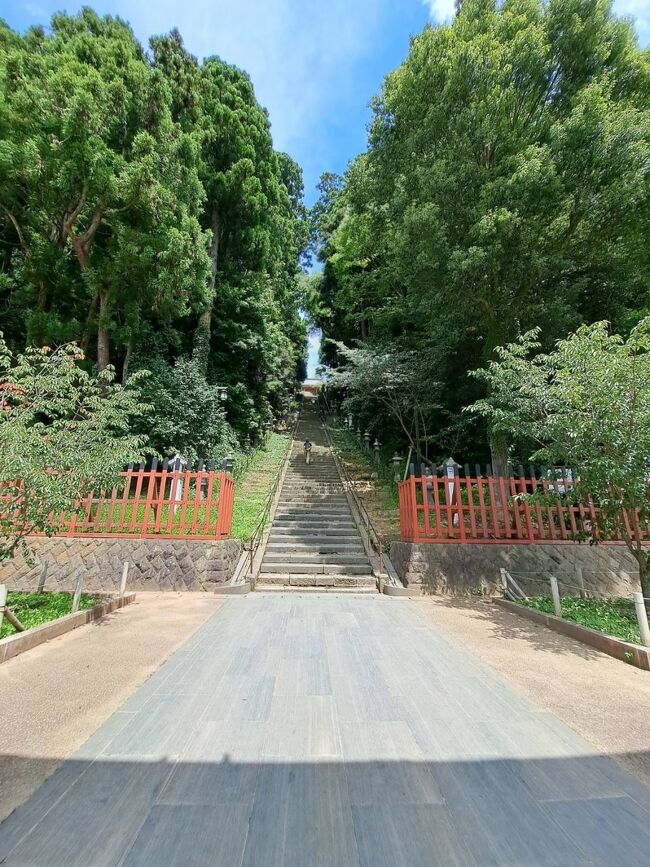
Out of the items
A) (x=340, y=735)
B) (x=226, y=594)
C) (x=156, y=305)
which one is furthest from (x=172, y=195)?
(x=340, y=735)

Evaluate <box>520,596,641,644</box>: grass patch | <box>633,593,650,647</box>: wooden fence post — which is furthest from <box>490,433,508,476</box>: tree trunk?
<box>633,593,650,647</box>: wooden fence post

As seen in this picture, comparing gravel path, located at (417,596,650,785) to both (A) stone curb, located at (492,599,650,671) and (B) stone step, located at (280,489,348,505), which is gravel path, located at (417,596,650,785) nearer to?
(A) stone curb, located at (492,599,650,671)

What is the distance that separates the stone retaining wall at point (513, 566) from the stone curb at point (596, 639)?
3.51ft

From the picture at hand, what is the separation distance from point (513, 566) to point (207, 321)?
38.9 ft

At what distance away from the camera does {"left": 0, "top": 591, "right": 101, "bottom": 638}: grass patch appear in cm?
411

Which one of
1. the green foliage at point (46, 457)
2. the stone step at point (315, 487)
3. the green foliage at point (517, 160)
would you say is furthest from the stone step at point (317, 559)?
the green foliage at point (517, 160)

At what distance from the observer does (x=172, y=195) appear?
29.2 ft

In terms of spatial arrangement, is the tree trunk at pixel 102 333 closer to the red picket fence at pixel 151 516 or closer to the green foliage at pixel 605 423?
the red picket fence at pixel 151 516

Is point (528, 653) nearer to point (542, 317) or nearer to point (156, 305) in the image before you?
point (542, 317)

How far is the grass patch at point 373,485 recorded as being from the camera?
918 centimetres

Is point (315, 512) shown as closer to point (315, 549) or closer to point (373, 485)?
point (315, 549)

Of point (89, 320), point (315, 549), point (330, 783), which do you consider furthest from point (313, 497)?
point (330, 783)

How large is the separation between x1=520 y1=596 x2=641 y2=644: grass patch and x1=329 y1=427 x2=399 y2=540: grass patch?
3.27 metres

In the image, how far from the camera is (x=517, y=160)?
659 centimetres
